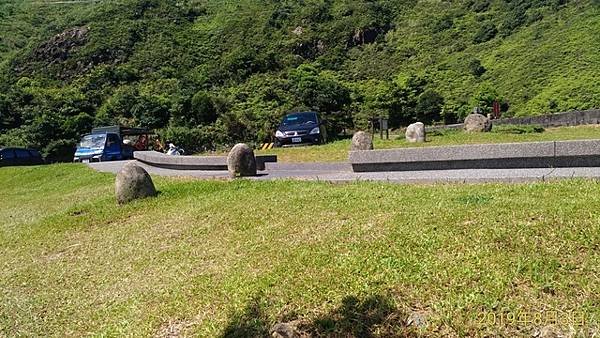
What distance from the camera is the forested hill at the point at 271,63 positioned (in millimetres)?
32156

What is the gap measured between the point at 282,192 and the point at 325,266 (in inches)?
113

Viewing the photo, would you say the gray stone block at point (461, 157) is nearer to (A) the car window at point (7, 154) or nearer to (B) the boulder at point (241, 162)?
(B) the boulder at point (241, 162)

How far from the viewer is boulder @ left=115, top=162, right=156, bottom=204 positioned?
25.7ft

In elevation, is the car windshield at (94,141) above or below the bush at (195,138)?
above

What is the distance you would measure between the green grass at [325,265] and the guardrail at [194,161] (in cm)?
422

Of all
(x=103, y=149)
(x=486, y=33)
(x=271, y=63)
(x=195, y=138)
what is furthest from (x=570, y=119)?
(x=271, y=63)

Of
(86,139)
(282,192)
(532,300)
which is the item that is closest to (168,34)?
(86,139)

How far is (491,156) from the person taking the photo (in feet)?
22.9

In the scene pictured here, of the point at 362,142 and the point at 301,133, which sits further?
the point at 301,133

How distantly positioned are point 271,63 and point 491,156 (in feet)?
149

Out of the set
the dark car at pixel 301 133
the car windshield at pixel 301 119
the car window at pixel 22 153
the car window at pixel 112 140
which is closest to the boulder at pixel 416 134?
the dark car at pixel 301 133

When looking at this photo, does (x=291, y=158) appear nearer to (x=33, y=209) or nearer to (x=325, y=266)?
(x=33, y=209)

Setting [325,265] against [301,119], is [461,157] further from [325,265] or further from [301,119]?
[301,119]

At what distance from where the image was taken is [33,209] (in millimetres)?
9531
